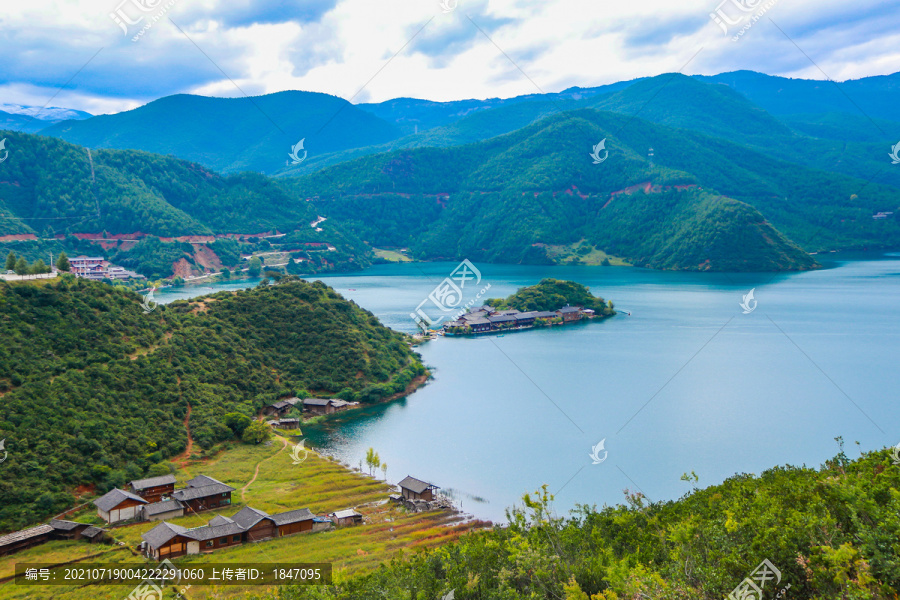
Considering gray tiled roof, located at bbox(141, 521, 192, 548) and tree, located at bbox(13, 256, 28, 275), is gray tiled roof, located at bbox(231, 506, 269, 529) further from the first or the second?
tree, located at bbox(13, 256, 28, 275)

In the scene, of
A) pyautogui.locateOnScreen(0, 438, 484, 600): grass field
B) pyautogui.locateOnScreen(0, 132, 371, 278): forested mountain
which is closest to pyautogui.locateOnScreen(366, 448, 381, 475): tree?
pyautogui.locateOnScreen(0, 438, 484, 600): grass field

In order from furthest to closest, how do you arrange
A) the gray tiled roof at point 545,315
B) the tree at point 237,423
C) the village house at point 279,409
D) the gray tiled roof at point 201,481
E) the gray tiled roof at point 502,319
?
the gray tiled roof at point 545,315, the gray tiled roof at point 502,319, the village house at point 279,409, the tree at point 237,423, the gray tiled roof at point 201,481

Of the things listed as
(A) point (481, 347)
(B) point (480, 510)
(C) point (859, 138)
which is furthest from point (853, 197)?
(B) point (480, 510)

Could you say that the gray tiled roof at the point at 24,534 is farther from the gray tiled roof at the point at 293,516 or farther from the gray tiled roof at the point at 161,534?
the gray tiled roof at the point at 293,516

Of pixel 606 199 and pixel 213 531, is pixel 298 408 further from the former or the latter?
pixel 606 199

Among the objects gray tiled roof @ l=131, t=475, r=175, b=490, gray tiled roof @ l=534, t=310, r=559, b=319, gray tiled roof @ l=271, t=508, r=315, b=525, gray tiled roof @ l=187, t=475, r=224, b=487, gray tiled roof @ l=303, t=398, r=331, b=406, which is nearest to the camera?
gray tiled roof @ l=271, t=508, r=315, b=525

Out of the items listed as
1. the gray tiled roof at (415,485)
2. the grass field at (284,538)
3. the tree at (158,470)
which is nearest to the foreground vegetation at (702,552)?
the grass field at (284,538)
